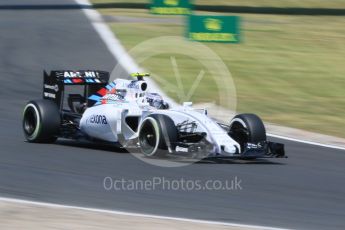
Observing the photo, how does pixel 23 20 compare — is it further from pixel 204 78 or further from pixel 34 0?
pixel 204 78

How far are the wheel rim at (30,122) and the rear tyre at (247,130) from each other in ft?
9.68

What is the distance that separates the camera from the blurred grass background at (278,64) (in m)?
17.6

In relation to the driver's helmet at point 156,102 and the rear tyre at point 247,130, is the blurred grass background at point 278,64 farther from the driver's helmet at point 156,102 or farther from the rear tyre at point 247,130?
the driver's helmet at point 156,102

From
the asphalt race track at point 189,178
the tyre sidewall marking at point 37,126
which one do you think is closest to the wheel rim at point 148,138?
the asphalt race track at point 189,178

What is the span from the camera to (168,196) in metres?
9.75

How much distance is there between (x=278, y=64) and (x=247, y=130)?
470 inches

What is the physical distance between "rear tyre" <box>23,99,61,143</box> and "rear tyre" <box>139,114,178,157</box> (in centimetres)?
175

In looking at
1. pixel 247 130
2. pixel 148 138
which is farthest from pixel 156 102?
pixel 247 130

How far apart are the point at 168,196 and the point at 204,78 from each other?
11.5 metres

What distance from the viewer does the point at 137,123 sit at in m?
12.3

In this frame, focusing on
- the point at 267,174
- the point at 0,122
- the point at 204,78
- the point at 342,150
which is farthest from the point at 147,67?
the point at 267,174

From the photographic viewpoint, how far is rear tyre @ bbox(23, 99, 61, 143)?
509 inches

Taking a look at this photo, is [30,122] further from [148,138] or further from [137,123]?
[148,138]

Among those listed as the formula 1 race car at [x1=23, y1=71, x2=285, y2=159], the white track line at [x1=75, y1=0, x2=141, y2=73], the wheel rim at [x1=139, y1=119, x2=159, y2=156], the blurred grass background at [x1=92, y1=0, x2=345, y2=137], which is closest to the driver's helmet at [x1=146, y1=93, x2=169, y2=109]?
the formula 1 race car at [x1=23, y1=71, x2=285, y2=159]
